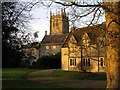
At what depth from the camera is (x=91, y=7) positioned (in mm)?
9766

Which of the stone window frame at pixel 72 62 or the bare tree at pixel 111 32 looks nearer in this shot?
the bare tree at pixel 111 32

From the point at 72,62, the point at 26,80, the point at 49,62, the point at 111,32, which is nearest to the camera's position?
the point at 111,32

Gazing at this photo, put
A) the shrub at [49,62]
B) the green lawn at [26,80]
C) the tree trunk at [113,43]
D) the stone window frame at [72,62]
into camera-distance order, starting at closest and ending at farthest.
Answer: the tree trunk at [113,43], the green lawn at [26,80], the stone window frame at [72,62], the shrub at [49,62]

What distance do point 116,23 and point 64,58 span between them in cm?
5567

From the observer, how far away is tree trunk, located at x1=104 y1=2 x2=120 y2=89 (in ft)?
30.5

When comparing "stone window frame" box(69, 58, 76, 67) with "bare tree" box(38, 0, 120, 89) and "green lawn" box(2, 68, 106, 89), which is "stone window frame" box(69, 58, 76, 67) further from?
"bare tree" box(38, 0, 120, 89)

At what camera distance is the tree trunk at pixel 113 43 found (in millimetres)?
9297

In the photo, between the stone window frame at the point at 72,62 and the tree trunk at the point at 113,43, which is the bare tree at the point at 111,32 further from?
the stone window frame at the point at 72,62

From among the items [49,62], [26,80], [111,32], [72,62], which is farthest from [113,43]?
[49,62]

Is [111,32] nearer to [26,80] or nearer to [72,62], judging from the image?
[26,80]

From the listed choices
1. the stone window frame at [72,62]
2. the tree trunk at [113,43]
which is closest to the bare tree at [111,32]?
the tree trunk at [113,43]

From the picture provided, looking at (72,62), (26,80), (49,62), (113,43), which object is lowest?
(49,62)

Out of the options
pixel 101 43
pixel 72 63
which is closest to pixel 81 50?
pixel 101 43

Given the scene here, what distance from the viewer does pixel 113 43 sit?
9.54 m
